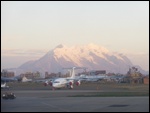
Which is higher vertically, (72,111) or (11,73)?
(11,73)

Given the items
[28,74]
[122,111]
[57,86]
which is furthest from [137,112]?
[28,74]

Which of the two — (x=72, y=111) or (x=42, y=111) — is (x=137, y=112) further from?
(x=42, y=111)

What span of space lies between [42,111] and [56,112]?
1.43 m

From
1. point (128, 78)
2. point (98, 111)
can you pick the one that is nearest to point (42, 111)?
point (98, 111)

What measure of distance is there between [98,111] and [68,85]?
57.0m

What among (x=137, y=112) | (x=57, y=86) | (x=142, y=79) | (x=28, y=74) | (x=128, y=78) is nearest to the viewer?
(x=137, y=112)

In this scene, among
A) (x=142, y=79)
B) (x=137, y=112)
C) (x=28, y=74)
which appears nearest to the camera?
(x=137, y=112)

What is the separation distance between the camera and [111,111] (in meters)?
30.2

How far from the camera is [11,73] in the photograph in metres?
133

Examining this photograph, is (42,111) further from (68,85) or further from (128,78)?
(128,78)

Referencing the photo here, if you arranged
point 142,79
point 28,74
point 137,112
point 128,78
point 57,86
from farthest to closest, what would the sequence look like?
1. point 28,74
2. point 128,78
3. point 142,79
4. point 57,86
5. point 137,112

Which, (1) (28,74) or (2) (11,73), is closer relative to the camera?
(2) (11,73)

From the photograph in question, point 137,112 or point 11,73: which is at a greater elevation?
point 11,73

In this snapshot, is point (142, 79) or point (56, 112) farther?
point (142, 79)
